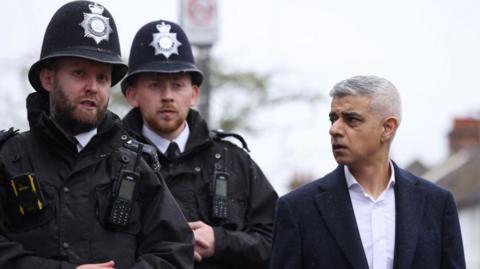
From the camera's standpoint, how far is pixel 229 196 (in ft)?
25.8

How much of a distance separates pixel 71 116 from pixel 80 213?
21.5 inches

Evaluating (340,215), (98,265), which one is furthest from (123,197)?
(340,215)

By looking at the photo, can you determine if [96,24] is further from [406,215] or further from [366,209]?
[406,215]

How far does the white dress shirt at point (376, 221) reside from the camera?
6617 mm

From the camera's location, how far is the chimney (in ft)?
177

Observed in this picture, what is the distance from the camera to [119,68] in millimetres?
6750

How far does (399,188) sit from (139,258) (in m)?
1.56

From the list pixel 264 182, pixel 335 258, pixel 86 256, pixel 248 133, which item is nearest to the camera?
pixel 86 256

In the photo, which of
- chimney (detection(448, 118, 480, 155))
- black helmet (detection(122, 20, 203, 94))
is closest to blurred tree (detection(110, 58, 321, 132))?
chimney (detection(448, 118, 480, 155))

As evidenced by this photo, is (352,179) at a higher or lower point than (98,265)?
higher

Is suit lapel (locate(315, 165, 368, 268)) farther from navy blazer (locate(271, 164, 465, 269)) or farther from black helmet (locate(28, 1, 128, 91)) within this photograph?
black helmet (locate(28, 1, 128, 91))

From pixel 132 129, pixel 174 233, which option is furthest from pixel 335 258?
pixel 132 129

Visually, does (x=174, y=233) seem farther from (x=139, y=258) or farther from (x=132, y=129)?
(x=132, y=129)

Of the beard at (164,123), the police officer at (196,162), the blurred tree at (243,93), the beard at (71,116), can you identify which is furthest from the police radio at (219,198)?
the blurred tree at (243,93)
